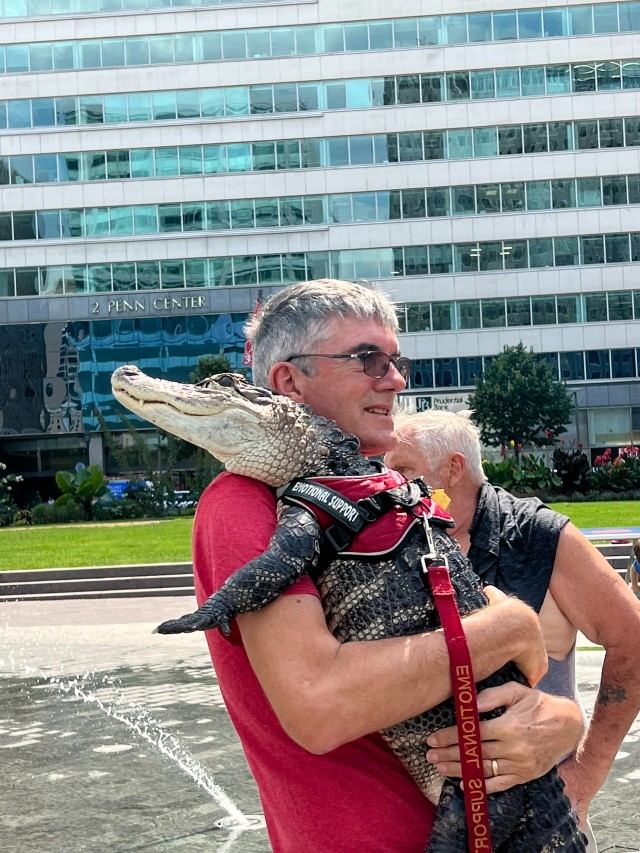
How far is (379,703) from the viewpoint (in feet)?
6.48

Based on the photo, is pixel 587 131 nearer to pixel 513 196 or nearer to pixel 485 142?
pixel 513 196

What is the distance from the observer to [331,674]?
1967mm

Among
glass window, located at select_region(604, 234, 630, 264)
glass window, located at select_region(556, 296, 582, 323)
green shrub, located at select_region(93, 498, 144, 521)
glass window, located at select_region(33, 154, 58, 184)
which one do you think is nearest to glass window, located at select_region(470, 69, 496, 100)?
glass window, located at select_region(604, 234, 630, 264)

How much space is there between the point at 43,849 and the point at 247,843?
0.97m

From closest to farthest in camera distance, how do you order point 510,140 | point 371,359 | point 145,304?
point 371,359
point 510,140
point 145,304

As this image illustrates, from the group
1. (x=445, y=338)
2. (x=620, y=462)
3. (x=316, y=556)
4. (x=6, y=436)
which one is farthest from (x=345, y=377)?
(x=6, y=436)

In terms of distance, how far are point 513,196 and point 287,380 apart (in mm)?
61647

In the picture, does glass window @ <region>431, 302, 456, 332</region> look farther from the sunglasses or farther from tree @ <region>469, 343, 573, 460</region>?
the sunglasses

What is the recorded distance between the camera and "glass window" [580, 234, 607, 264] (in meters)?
62.0

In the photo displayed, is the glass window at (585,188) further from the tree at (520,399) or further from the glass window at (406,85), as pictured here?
the glass window at (406,85)

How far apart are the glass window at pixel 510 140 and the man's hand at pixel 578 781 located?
201 ft

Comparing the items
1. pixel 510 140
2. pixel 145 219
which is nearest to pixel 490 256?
pixel 510 140

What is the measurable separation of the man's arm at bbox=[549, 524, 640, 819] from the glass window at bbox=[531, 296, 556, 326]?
6062 cm

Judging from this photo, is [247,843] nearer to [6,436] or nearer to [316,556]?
[316,556]
